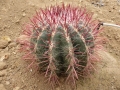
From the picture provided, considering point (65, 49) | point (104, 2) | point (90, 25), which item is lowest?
point (65, 49)

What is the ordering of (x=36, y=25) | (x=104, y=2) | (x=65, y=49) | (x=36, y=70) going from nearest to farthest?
(x=65, y=49), (x=36, y=25), (x=36, y=70), (x=104, y=2)

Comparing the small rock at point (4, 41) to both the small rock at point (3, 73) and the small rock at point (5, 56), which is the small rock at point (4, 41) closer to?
the small rock at point (5, 56)

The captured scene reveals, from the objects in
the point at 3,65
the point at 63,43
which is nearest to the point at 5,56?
the point at 3,65

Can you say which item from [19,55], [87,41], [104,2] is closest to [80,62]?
[87,41]

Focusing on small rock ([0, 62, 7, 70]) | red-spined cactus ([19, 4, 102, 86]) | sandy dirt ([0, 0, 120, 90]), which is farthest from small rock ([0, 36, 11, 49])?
red-spined cactus ([19, 4, 102, 86])

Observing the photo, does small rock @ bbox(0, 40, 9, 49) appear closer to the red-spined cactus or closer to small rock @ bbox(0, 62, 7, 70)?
small rock @ bbox(0, 62, 7, 70)

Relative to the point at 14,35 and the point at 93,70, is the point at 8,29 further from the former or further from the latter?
the point at 93,70

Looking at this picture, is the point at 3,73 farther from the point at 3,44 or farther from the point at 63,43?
the point at 63,43

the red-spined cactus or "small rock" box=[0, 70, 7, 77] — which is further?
"small rock" box=[0, 70, 7, 77]
